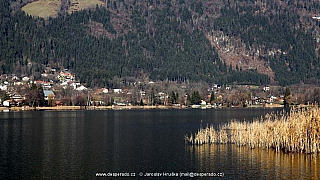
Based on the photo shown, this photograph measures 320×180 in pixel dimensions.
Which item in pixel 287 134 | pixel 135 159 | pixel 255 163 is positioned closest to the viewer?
pixel 255 163

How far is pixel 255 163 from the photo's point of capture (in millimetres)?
45125

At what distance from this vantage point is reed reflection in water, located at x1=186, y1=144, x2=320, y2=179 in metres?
40.8

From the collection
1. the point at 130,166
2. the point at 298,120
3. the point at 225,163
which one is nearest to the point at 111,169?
the point at 130,166

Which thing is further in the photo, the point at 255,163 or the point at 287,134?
the point at 287,134

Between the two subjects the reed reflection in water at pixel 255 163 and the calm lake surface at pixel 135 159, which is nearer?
the reed reflection in water at pixel 255 163

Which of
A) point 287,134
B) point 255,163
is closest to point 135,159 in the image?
point 255,163

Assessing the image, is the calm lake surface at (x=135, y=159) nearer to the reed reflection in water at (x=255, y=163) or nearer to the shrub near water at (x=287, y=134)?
the reed reflection in water at (x=255, y=163)

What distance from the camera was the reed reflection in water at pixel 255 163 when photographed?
4078 centimetres

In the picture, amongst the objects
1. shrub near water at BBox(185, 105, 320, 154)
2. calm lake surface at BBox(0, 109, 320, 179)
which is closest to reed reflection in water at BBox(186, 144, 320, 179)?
calm lake surface at BBox(0, 109, 320, 179)

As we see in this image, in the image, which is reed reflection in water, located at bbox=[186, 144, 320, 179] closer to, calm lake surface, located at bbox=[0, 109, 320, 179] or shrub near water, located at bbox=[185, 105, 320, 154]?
calm lake surface, located at bbox=[0, 109, 320, 179]

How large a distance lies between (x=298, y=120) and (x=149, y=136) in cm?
2636

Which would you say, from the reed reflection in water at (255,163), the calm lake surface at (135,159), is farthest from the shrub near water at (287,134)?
the calm lake surface at (135,159)

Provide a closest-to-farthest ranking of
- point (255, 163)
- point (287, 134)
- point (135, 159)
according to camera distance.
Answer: point (255, 163) → point (287, 134) → point (135, 159)

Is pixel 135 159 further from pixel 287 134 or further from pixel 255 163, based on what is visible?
pixel 287 134
